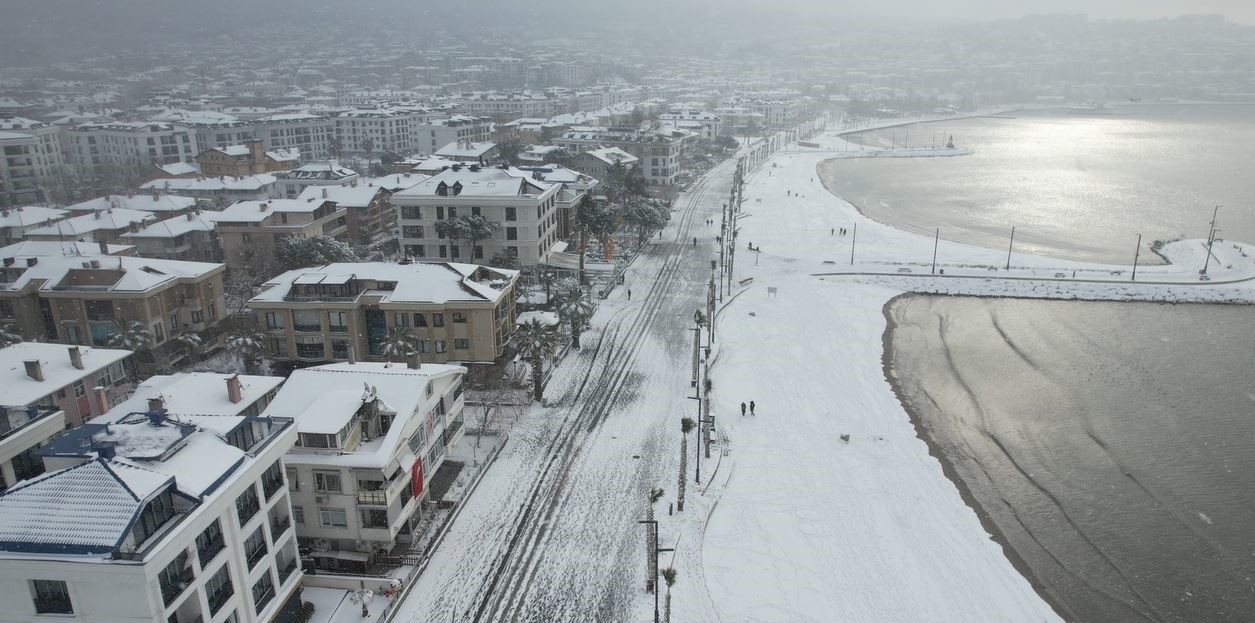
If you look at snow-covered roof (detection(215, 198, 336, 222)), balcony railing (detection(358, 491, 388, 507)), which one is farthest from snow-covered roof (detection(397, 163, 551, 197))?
balcony railing (detection(358, 491, 388, 507))

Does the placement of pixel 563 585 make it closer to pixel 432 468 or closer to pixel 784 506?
pixel 432 468

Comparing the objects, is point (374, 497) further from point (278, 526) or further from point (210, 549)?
point (210, 549)

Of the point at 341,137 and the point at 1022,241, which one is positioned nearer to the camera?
the point at 1022,241

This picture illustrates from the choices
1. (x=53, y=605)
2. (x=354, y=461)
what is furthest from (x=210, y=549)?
(x=354, y=461)

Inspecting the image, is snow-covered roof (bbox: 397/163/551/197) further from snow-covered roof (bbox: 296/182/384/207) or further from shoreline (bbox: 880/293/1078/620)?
shoreline (bbox: 880/293/1078/620)

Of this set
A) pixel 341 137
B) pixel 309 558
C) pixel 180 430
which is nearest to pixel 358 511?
pixel 309 558

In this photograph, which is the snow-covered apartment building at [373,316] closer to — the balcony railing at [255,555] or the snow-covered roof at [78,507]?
the balcony railing at [255,555]
